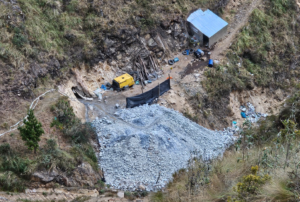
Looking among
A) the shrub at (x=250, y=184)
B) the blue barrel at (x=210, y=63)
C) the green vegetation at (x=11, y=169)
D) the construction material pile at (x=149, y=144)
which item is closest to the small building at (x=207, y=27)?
the blue barrel at (x=210, y=63)

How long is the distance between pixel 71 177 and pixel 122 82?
432 inches

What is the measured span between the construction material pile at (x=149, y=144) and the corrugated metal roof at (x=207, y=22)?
1122 cm

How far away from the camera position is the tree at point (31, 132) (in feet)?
57.3

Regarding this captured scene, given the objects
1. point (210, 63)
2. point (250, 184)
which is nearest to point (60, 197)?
point (250, 184)

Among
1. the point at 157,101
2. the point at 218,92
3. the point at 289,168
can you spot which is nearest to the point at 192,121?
the point at 157,101

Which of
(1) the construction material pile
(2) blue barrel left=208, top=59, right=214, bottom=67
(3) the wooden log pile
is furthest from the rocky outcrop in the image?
(2) blue barrel left=208, top=59, right=214, bottom=67

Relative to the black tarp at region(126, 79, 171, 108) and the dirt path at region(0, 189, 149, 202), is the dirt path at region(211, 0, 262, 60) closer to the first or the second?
Answer: the black tarp at region(126, 79, 171, 108)

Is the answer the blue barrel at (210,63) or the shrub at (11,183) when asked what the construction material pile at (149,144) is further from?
the blue barrel at (210,63)

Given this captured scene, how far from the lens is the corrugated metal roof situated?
32781 mm

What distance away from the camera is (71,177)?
18.4 m

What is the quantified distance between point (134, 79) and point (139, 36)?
4.53m

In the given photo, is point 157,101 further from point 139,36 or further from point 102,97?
point 139,36

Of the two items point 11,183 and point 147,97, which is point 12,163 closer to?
point 11,183

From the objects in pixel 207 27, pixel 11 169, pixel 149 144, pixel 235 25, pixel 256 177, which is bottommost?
pixel 11 169
